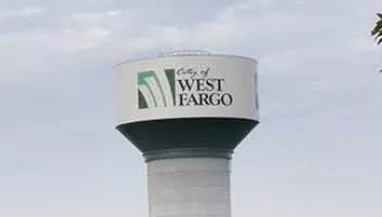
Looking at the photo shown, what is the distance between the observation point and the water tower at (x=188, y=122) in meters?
87.1

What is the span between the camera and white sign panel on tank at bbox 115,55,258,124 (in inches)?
3482

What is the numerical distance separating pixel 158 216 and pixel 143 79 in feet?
Result: 36.9

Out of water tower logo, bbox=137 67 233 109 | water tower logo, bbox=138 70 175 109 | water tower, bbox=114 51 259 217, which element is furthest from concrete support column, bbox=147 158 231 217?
water tower logo, bbox=137 67 233 109

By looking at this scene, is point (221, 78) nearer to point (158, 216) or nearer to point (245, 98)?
point (245, 98)

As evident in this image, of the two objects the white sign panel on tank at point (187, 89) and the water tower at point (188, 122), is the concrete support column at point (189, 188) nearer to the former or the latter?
the water tower at point (188, 122)

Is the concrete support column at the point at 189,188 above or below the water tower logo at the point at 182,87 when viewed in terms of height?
below

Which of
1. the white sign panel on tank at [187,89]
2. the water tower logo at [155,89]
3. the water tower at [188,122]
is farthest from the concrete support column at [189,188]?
the water tower logo at [155,89]

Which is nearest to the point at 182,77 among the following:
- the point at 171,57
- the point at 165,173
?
the point at 171,57

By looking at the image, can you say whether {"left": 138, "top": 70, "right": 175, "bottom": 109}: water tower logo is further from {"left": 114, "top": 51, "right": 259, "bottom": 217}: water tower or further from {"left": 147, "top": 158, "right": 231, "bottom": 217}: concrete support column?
{"left": 147, "top": 158, "right": 231, "bottom": 217}: concrete support column

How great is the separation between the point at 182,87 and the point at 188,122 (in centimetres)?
372

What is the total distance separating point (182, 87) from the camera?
89688 millimetres

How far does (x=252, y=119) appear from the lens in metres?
89.8

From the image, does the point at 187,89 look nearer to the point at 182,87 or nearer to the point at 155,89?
the point at 182,87

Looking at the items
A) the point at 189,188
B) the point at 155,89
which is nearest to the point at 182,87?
the point at 155,89
